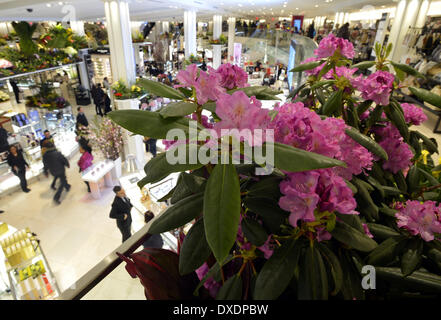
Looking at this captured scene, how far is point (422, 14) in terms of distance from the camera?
6.88m

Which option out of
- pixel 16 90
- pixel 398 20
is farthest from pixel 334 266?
pixel 16 90

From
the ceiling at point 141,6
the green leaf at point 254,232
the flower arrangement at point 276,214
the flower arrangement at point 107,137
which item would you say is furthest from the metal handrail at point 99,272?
the ceiling at point 141,6

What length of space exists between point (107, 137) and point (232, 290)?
22.2 ft

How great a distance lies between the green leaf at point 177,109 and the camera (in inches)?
23.3

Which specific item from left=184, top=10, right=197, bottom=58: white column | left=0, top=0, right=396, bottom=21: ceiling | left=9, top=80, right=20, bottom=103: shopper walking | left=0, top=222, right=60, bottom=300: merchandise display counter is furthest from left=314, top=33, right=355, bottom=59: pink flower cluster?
left=9, top=80, right=20, bottom=103: shopper walking

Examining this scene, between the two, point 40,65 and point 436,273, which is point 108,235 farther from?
point 40,65

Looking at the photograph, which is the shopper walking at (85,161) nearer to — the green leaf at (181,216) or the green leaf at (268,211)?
the green leaf at (181,216)

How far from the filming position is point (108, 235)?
5.37 m

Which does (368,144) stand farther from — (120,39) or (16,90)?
(16,90)
